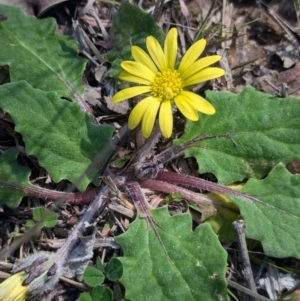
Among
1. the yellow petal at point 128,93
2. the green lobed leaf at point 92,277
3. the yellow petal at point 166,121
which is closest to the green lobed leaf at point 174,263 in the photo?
the green lobed leaf at point 92,277

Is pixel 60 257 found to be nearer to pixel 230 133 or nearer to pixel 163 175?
pixel 163 175

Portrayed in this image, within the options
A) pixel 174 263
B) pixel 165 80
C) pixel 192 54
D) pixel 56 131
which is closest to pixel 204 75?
pixel 192 54

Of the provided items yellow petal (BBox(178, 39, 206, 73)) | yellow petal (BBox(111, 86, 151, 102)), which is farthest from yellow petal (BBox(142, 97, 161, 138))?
yellow petal (BBox(178, 39, 206, 73))

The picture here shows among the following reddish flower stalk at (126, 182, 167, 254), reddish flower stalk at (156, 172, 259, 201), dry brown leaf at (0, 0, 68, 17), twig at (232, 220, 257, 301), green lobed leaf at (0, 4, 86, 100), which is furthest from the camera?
dry brown leaf at (0, 0, 68, 17)

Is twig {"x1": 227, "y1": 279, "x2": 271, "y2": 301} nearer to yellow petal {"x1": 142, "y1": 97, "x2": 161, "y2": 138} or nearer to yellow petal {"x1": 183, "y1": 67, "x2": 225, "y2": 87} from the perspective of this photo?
yellow petal {"x1": 142, "y1": 97, "x2": 161, "y2": 138}

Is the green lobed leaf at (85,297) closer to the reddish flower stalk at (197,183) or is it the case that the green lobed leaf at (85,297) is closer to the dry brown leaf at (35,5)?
the reddish flower stalk at (197,183)
